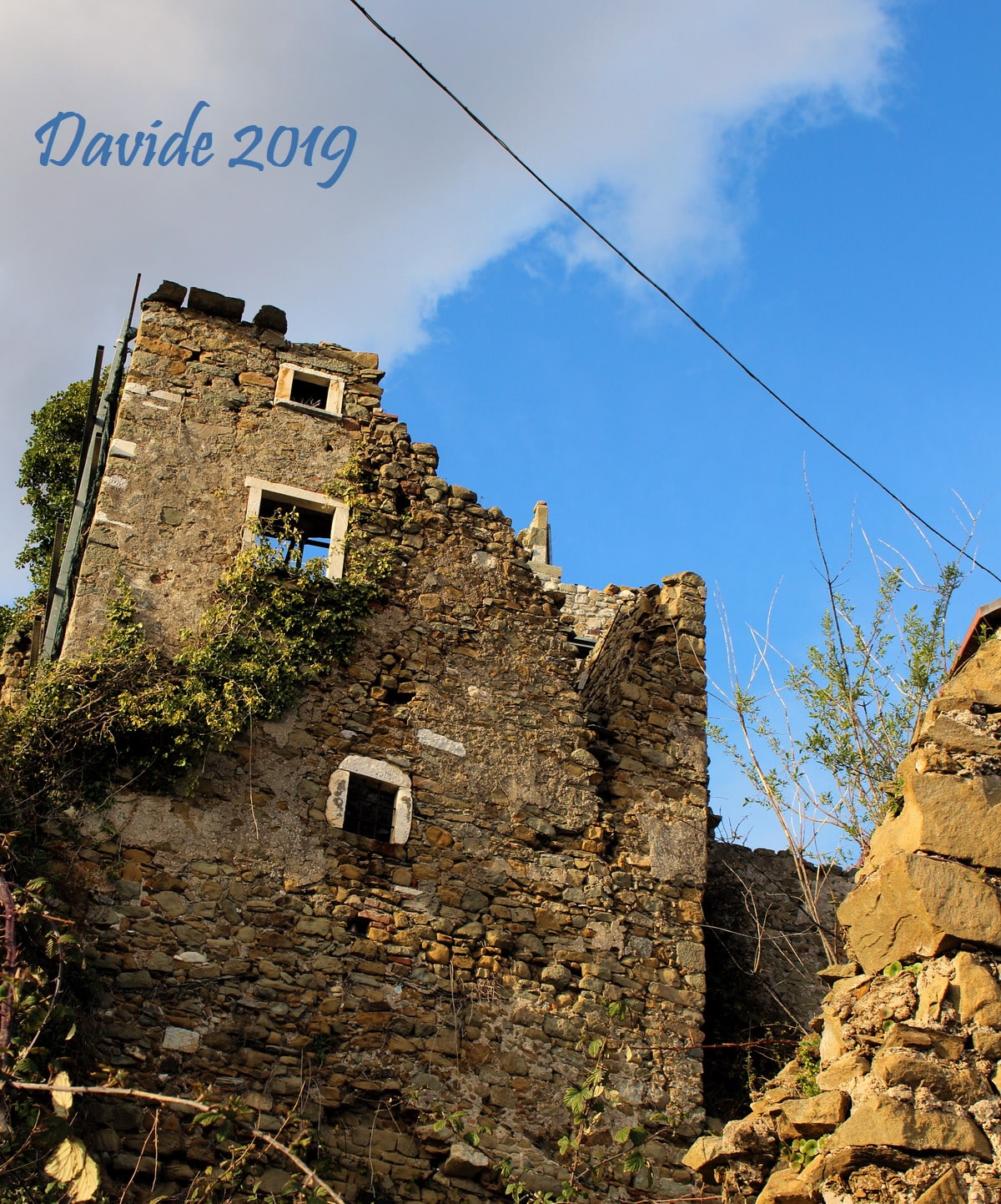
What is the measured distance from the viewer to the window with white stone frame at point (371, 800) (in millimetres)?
9695

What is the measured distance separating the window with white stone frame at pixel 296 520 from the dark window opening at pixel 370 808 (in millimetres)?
1724

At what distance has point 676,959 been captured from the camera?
1033cm

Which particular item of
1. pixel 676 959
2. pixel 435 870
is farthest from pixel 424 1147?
pixel 676 959

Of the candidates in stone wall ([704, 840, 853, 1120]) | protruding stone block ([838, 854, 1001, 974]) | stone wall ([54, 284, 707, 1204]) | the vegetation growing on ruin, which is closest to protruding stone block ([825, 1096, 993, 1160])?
protruding stone block ([838, 854, 1001, 974])

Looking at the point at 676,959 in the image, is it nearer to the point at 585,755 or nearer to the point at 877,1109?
the point at 585,755

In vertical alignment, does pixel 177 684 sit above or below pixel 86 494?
below

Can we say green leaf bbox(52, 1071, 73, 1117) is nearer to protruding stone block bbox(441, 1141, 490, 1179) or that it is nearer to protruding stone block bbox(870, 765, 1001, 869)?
protruding stone block bbox(441, 1141, 490, 1179)

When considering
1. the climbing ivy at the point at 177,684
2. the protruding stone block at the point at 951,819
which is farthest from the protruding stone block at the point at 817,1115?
the climbing ivy at the point at 177,684

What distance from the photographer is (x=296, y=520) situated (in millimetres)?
10875

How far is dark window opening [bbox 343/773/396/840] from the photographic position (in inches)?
383

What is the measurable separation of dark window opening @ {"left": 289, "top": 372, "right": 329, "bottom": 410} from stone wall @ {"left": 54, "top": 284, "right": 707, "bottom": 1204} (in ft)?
0.68

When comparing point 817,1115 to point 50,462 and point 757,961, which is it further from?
point 50,462

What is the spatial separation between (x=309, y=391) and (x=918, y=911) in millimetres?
7980

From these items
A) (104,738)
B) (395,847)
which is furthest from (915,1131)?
(104,738)
